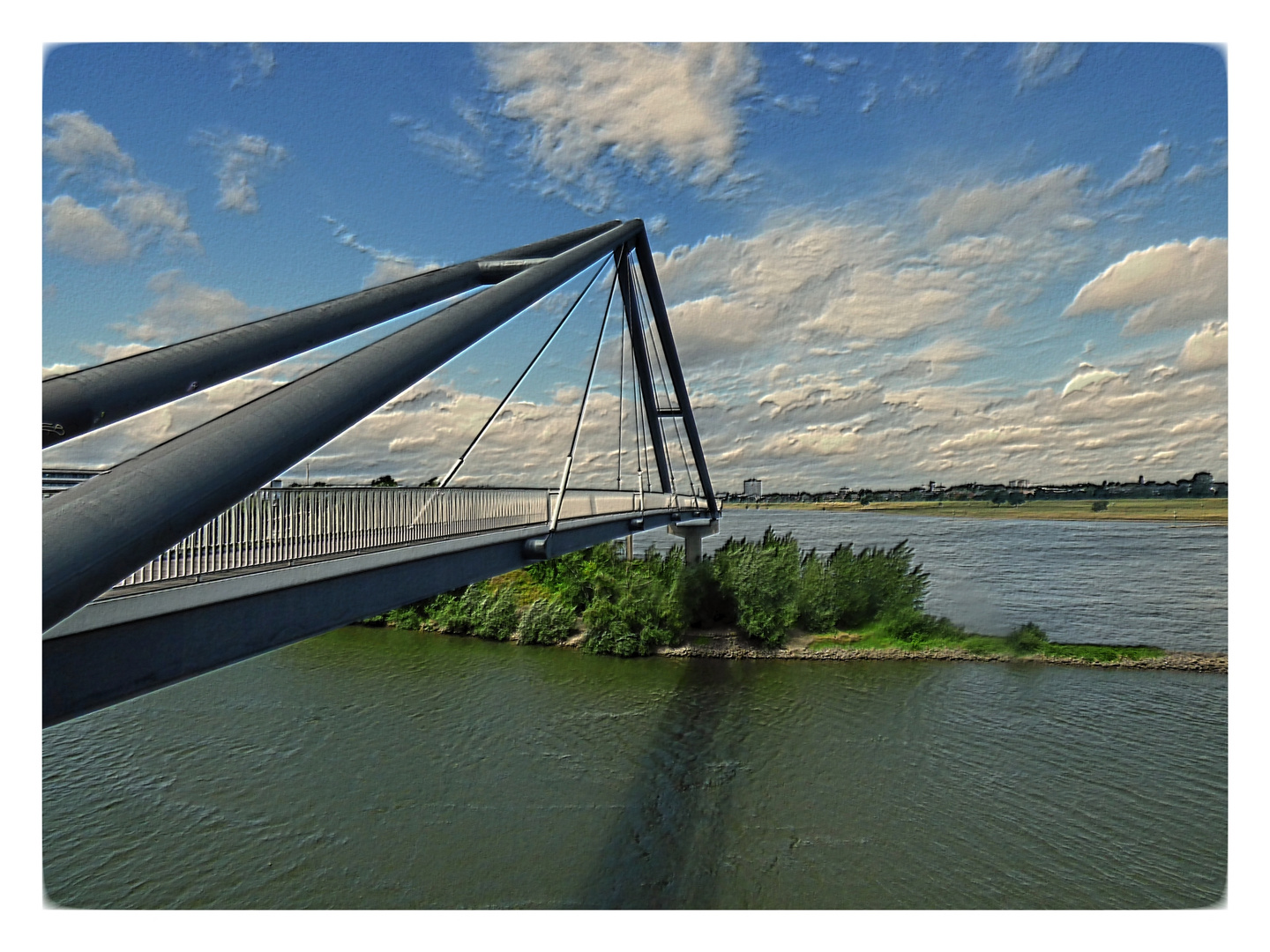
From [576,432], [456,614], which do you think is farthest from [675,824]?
[456,614]

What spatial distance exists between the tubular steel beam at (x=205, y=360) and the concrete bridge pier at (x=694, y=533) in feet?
42.1

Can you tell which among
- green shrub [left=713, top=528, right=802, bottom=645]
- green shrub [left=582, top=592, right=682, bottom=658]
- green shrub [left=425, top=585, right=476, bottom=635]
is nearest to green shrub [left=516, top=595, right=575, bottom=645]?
green shrub [left=582, top=592, right=682, bottom=658]

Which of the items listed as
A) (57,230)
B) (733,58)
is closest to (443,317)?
(733,58)

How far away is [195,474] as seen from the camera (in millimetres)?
1651

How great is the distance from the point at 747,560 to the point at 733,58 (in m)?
12.0

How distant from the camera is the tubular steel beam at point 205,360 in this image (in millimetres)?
2473

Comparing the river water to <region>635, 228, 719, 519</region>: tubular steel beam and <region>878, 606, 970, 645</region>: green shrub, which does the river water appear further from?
<region>635, 228, 719, 519</region>: tubular steel beam

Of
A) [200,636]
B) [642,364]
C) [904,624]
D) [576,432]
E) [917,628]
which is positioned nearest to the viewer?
[200,636]

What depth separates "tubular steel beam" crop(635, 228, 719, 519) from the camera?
38.0 ft

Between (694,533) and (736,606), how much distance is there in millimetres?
2235

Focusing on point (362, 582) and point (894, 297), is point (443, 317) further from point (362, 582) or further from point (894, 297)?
point (894, 297)

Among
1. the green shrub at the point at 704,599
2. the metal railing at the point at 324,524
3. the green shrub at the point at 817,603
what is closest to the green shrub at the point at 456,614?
the green shrub at the point at 704,599

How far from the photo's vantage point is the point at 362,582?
3.36 m

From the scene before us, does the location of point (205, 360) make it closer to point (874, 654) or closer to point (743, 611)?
point (743, 611)
